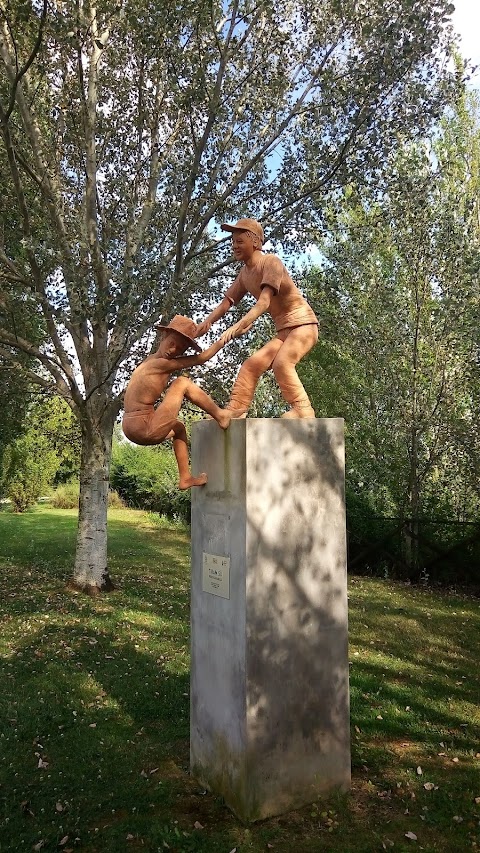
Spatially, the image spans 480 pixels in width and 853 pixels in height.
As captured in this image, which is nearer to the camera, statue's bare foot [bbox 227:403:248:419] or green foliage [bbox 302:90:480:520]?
statue's bare foot [bbox 227:403:248:419]

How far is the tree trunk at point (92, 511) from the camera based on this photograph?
1077 cm

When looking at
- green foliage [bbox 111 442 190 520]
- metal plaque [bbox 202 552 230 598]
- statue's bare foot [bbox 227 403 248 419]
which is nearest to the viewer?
metal plaque [bbox 202 552 230 598]

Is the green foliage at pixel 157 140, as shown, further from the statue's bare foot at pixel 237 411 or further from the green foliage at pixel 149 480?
the green foliage at pixel 149 480

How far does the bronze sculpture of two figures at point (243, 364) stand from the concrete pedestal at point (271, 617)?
0.28 m

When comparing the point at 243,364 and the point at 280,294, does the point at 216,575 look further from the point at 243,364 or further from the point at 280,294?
the point at 280,294

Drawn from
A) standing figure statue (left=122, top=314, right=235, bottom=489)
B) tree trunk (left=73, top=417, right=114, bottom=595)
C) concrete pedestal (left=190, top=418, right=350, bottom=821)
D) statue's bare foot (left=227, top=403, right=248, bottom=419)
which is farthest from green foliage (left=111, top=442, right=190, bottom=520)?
standing figure statue (left=122, top=314, right=235, bottom=489)

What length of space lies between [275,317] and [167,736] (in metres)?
3.95

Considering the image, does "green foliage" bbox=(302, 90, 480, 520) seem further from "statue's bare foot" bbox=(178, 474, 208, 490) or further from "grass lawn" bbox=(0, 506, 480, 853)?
"statue's bare foot" bbox=(178, 474, 208, 490)

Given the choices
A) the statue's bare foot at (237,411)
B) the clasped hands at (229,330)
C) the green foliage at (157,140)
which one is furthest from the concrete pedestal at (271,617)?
the green foliage at (157,140)

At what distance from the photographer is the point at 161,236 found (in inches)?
444

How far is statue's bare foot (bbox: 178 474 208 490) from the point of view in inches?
185

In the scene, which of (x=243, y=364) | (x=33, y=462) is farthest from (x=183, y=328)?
(x=33, y=462)

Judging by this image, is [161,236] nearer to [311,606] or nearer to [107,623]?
[107,623]

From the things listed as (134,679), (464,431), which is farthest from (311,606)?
(464,431)
